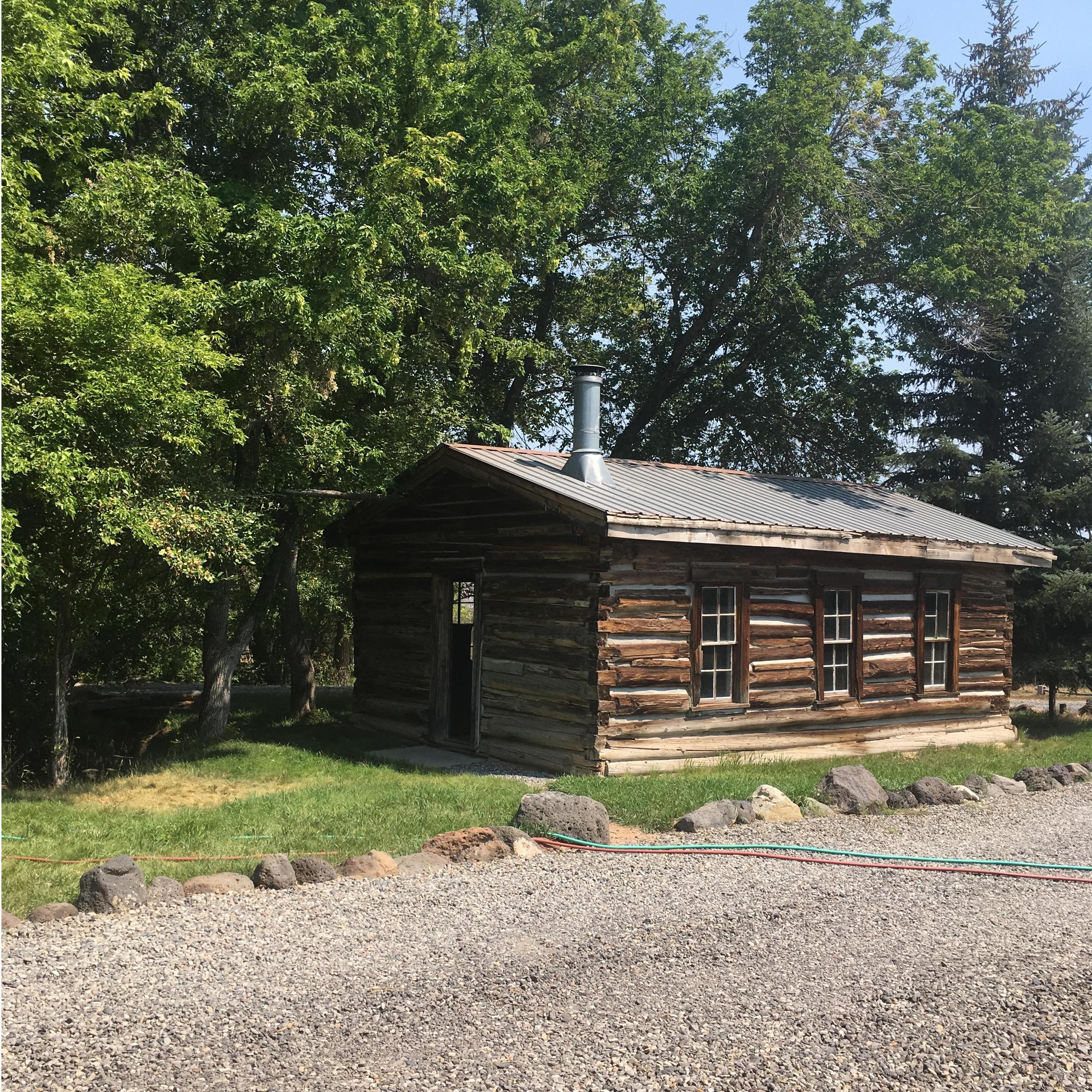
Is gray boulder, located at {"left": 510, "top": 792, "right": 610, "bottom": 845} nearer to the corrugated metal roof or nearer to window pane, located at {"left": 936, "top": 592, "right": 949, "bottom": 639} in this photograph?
the corrugated metal roof

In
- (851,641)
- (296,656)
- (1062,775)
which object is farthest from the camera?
(296,656)

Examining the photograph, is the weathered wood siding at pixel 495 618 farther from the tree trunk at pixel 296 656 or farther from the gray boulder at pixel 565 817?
the gray boulder at pixel 565 817

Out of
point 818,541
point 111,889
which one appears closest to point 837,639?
point 818,541

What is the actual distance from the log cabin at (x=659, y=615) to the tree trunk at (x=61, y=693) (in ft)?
16.3

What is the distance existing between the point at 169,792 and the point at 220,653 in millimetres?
4738

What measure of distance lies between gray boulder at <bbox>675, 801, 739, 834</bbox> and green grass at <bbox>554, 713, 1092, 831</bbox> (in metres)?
0.19

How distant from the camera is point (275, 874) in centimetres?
719

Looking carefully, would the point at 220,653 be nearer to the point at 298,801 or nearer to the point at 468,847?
the point at 298,801

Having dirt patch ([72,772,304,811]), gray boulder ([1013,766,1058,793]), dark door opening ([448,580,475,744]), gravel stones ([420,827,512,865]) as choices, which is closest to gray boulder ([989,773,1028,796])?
gray boulder ([1013,766,1058,793])

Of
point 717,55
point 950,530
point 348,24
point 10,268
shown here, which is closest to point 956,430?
point 950,530

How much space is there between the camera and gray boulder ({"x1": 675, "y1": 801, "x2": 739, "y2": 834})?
932cm

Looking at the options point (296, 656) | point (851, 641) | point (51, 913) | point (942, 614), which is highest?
point (942, 614)

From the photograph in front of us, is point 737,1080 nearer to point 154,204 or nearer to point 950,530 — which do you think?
point 154,204

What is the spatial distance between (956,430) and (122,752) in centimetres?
1825
